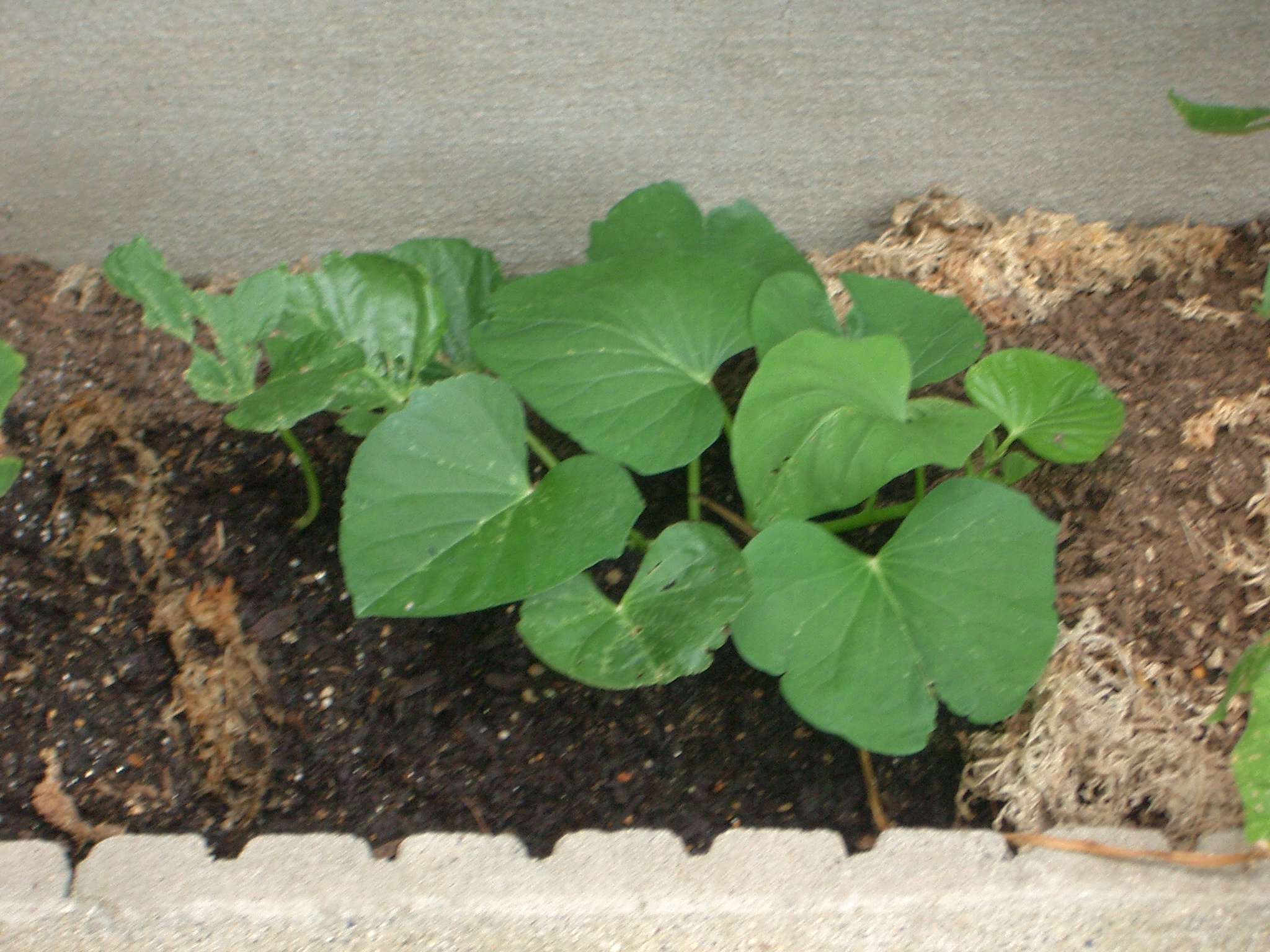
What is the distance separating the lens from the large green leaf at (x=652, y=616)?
919 millimetres

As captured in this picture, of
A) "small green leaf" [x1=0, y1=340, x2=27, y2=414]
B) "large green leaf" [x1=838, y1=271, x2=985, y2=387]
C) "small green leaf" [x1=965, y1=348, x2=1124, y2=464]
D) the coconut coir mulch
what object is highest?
"small green leaf" [x1=0, y1=340, x2=27, y2=414]

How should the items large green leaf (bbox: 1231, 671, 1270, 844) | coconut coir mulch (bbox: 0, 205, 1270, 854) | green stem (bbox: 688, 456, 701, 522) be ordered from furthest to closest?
green stem (bbox: 688, 456, 701, 522)
coconut coir mulch (bbox: 0, 205, 1270, 854)
large green leaf (bbox: 1231, 671, 1270, 844)

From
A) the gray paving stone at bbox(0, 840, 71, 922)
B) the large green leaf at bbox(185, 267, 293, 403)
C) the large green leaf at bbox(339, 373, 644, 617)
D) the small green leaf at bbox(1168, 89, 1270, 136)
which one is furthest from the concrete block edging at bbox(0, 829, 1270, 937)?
the small green leaf at bbox(1168, 89, 1270, 136)

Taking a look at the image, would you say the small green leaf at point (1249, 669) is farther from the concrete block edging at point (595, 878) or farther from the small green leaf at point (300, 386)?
the small green leaf at point (300, 386)

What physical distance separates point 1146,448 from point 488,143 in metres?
0.96

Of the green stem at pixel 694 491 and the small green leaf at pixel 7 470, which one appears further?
the green stem at pixel 694 491

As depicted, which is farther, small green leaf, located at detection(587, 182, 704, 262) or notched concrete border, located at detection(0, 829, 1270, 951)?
small green leaf, located at detection(587, 182, 704, 262)

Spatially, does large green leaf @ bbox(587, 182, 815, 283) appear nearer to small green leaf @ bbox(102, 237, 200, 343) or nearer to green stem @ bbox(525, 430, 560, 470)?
green stem @ bbox(525, 430, 560, 470)

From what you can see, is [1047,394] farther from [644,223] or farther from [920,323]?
[644,223]

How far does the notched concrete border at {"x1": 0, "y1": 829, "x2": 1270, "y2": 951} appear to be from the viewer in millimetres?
945

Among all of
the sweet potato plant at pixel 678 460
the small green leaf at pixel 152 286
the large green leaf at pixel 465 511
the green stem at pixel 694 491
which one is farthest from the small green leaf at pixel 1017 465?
the small green leaf at pixel 152 286

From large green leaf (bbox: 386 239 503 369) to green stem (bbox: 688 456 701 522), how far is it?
31 cm

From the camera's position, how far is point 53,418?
1.23 metres

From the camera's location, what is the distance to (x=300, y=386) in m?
0.95
